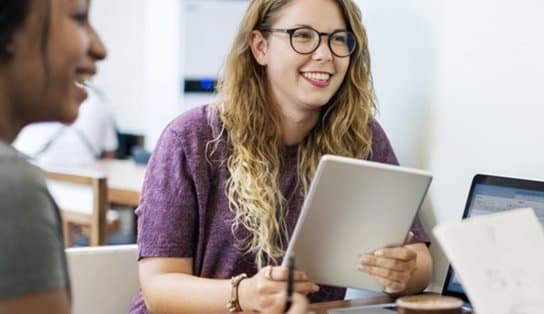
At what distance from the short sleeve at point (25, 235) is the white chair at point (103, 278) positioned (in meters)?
0.89

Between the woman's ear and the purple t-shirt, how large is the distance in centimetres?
16

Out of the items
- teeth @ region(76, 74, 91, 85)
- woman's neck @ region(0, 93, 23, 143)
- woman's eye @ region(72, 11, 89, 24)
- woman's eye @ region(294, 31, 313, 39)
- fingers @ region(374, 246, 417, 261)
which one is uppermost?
woman's eye @ region(72, 11, 89, 24)

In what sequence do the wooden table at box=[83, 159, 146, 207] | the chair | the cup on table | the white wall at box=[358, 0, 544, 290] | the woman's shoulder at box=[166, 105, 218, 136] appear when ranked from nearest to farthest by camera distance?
1. the cup on table
2. the white wall at box=[358, 0, 544, 290]
3. the woman's shoulder at box=[166, 105, 218, 136]
4. the chair
5. the wooden table at box=[83, 159, 146, 207]

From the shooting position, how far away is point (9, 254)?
83 cm

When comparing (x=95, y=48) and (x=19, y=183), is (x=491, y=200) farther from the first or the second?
(x=19, y=183)

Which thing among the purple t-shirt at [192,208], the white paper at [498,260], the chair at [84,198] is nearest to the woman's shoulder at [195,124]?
the purple t-shirt at [192,208]

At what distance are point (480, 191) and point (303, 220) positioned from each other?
1.34 feet

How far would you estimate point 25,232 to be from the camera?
2.75 ft

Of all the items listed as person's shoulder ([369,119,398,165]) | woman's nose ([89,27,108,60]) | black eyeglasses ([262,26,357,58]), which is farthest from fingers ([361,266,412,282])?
woman's nose ([89,27,108,60])

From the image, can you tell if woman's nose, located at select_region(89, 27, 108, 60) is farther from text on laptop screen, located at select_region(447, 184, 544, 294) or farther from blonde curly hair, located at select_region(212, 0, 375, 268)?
text on laptop screen, located at select_region(447, 184, 544, 294)

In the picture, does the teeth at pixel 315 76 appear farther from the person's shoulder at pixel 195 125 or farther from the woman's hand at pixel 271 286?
the woman's hand at pixel 271 286

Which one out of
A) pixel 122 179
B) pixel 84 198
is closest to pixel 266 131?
pixel 84 198

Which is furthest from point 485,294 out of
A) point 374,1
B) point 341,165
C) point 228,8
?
point 228,8

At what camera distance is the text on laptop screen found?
1.55 m
